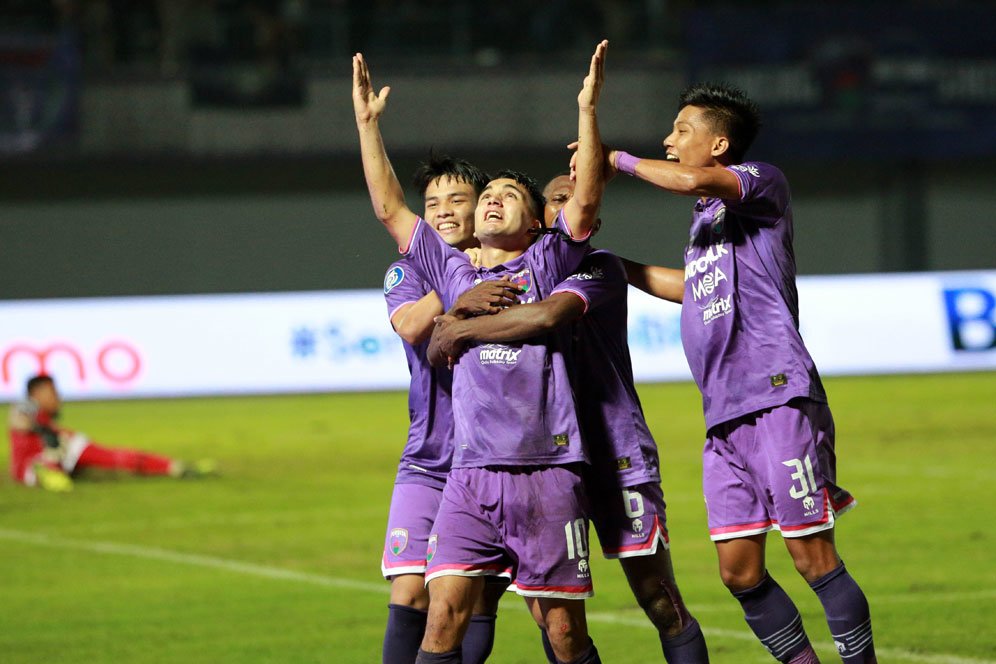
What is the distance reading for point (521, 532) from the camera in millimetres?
4605

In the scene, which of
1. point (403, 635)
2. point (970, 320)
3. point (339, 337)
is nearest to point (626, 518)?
point (403, 635)

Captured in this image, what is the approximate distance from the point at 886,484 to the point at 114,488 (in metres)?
6.27

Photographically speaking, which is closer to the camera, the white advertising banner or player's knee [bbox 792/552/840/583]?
player's knee [bbox 792/552/840/583]

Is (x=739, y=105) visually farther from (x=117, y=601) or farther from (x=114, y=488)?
(x=114, y=488)

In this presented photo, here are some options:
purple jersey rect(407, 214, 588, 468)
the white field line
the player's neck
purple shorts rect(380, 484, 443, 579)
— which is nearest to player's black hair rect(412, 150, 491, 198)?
the player's neck

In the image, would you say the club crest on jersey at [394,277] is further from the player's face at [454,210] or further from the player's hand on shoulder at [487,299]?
the player's hand on shoulder at [487,299]

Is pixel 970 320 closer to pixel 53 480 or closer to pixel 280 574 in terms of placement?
pixel 53 480

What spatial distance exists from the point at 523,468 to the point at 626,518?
0.47 metres

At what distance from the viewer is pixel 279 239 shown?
25500mm

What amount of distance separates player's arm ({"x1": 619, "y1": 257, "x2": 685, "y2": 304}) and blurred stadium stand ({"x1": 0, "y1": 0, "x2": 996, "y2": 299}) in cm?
1826

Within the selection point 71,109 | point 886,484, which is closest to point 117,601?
point 886,484

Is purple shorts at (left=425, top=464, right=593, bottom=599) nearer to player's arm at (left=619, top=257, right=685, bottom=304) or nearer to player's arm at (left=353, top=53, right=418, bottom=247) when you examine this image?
player's arm at (left=353, top=53, right=418, bottom=247)

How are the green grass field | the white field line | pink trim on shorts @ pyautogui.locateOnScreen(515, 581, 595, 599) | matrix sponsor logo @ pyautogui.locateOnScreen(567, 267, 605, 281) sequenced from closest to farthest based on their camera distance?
pink trim on shorts @ pyautogui.locateOnScreen(515, 581, 595, 599) → matrix sponsor logo @ pyautogui.locateOnScreen(567, 267, 605, 281) → the white field line → the green grass field

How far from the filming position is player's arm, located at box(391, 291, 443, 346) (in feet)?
16.5
